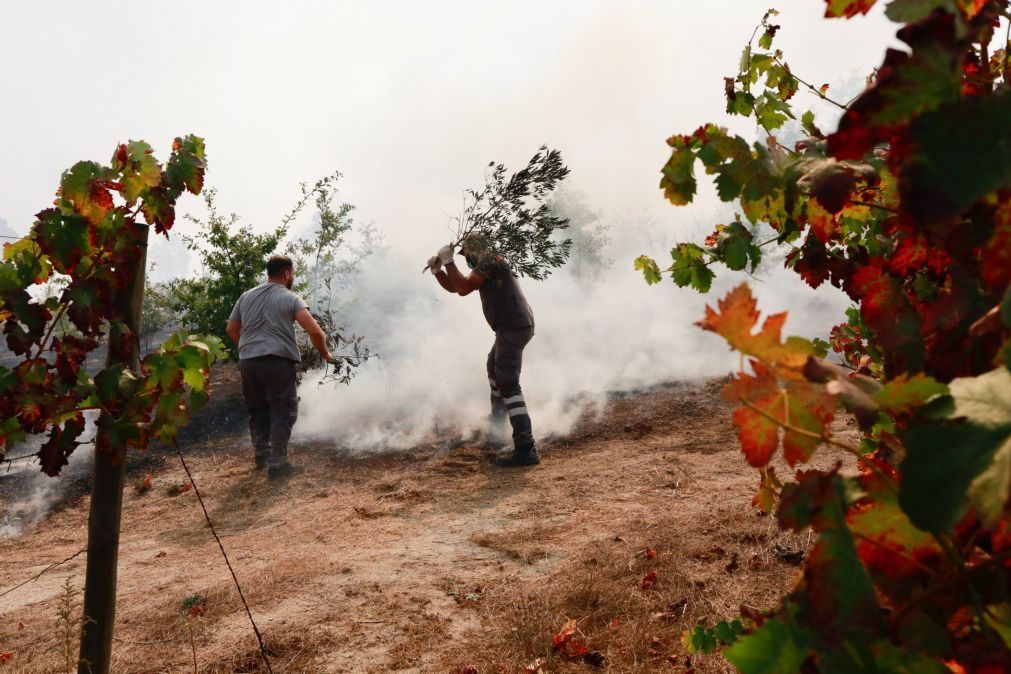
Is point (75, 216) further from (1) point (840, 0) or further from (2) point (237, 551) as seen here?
(2) point (237, 551)

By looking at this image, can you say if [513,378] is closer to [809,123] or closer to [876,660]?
[809,123]

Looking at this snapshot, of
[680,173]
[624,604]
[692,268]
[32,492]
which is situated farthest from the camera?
[32,492]

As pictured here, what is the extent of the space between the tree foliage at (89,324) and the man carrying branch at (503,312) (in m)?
4.05

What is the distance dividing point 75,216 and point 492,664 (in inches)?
89.7

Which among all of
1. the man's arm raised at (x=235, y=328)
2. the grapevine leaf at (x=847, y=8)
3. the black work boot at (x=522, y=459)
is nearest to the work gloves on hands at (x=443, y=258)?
the black work boot at (x=522, y=459)

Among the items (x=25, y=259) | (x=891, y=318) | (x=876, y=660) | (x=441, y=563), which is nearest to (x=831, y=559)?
(x=876, y=660)

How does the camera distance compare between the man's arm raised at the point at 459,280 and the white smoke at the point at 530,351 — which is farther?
the white smoke at the point at 530,351

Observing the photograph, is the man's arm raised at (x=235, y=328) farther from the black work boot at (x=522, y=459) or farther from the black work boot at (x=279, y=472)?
the black work boot at (x=522, y=459)

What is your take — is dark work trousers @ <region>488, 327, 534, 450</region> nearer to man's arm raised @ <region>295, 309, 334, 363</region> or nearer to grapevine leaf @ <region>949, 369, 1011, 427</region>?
man's arm raised @ <region>295, 309, 334, 363</region>

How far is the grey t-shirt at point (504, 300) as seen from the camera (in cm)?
648

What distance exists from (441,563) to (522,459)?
2.44 meters

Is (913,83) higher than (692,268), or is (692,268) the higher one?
(692,268)

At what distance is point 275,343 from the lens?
21.9 feet

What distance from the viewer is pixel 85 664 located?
2.38 meters
